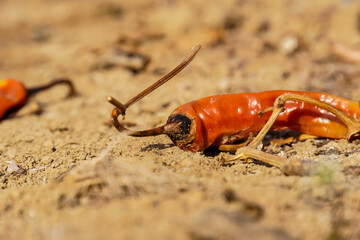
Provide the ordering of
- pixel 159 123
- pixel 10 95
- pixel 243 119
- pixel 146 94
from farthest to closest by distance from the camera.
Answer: pixel 10 95, pixel 159 123, pixel 243 119, pixel 146 94

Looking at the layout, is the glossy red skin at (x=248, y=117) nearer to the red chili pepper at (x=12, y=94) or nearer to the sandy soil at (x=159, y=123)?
the sandy soil at (x=159, y=123)

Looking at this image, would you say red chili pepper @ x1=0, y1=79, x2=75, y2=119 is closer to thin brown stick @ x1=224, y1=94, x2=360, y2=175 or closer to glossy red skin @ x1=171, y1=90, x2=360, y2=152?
glossy red skin @ x1=171, y1=90, x2=360, y2=152

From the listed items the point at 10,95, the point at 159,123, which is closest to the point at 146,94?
the point at 159,123

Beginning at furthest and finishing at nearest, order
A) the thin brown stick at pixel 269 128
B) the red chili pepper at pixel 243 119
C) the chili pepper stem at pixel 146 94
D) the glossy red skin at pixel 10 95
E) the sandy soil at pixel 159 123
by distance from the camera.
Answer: the glossy red skin at pixel 10 95, the red chili pepper at pixel 243 119, the chili pepper stem at pixel 146 94, the thin brown stick at pixel 269 128, the sandy soil at pixel 159 123

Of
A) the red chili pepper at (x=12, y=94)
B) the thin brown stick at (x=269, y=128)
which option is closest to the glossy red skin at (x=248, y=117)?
the thin brown stick at (x=269, y=128)

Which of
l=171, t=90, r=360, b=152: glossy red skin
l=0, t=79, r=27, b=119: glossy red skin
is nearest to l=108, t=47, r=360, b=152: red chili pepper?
l=171, t=90, r=360, b=152: glossy red skin

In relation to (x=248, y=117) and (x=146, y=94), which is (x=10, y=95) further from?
(x=248, y=117)
